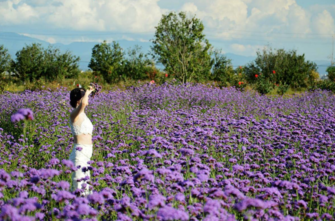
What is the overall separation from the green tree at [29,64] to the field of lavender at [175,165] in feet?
58.4

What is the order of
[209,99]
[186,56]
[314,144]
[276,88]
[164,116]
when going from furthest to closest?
[276,88], [186,56], [209,99], [164,116], [314,144]

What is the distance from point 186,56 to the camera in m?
19.7

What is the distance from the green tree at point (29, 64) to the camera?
27328 mm

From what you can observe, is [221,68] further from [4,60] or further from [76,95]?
[76,95]

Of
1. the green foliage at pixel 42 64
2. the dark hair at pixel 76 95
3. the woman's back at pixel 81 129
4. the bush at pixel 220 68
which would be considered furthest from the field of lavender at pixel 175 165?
A: the green foliage at pixel 42 64

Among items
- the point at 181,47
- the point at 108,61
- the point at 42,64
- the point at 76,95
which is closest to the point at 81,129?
the point at 76,95

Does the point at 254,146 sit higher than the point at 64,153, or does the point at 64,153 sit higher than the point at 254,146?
the point at 254,146

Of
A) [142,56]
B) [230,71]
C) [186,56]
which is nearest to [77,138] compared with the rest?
[186,56]

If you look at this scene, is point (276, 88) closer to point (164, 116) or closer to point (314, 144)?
point (164, 116)

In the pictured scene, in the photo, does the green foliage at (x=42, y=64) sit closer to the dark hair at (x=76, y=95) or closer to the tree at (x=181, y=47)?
the tree at (x=181, y=47)

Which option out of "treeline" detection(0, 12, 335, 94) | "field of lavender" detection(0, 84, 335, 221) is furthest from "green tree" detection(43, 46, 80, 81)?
"field of lavender" detection(0, 84, 335, 221)

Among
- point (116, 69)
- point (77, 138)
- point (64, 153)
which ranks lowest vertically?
point (64, 153)

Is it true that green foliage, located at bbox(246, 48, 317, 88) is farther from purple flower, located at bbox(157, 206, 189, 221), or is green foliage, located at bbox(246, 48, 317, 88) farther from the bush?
purple flower, located at bbox(157, 206, 189, 221)

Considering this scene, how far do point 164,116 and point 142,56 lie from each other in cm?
2102
